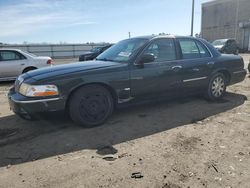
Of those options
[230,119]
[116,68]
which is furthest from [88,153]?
[230,119]

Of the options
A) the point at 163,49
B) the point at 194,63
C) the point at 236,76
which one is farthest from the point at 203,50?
the point at 236,76

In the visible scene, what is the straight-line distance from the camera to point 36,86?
4.11 metres

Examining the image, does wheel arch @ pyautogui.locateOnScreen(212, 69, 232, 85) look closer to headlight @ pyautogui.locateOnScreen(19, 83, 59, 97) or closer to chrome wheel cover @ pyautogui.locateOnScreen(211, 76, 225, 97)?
chrome wheel cover @ pyautogui.locateOnScreen(211, 76, 225, 97)

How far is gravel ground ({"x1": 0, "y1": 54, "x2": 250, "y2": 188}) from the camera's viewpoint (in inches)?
115

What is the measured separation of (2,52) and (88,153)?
7778 mm

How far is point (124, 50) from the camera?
5297mm

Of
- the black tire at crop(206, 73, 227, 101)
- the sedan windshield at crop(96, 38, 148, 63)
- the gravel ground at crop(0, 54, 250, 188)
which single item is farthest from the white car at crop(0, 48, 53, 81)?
the black tire at crop(206, 73, 227, 101)

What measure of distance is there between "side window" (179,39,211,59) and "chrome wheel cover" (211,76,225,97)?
2.30 feet

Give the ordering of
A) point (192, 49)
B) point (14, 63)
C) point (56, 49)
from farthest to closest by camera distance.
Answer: point (56, 49)
point (14, 63)
point (192, 49)

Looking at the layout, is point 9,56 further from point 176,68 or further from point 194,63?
point 194,63

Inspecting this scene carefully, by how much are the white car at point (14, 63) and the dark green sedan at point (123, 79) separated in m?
5.45

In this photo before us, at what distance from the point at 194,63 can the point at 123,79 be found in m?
1.89

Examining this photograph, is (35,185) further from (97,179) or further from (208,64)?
(208,64)

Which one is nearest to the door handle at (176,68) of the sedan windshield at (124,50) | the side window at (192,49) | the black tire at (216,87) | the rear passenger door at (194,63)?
the rear passenger door at (194,63)
